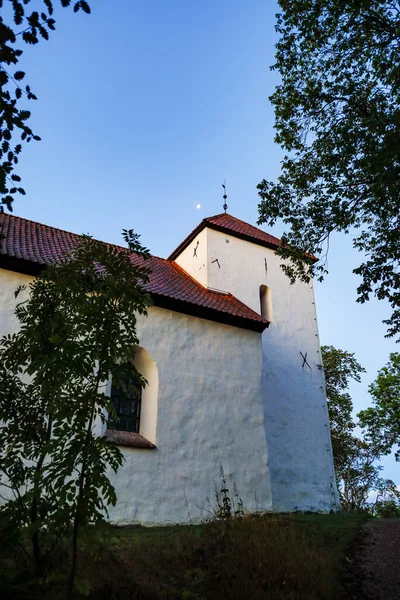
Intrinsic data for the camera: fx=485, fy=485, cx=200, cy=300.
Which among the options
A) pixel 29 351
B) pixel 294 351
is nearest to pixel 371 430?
pixel 294 351

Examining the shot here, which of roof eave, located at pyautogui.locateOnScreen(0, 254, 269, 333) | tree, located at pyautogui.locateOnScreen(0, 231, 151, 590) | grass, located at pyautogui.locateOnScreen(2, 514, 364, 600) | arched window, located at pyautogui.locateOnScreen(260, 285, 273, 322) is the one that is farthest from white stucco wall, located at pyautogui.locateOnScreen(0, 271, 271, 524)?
tree, located at pyautogui.locateOnScreen(0, 231, 151, 590)

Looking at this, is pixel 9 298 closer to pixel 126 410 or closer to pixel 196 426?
pixel 126 410

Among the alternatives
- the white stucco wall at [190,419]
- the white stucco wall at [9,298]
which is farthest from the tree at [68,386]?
the white stucco wall at [190,419]

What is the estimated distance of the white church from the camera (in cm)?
1041

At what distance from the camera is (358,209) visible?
8.71m

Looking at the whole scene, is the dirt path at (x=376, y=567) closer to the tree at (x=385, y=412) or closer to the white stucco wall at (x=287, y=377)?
the white stucco wall at (x=287, y=377)

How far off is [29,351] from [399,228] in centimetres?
626

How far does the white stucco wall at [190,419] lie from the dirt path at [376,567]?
3.58 metres

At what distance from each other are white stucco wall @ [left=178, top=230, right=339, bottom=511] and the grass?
6216mm

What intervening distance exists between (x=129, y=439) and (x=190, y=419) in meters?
1.57

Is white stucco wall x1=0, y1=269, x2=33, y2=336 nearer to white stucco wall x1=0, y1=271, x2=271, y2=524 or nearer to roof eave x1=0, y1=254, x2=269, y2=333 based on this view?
white stucco wall x1=0, y1=271, x2=271, y2=524

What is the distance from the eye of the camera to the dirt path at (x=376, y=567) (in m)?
5.59

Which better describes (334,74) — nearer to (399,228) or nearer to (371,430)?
(399,228)

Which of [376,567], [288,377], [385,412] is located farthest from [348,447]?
[376,567]
